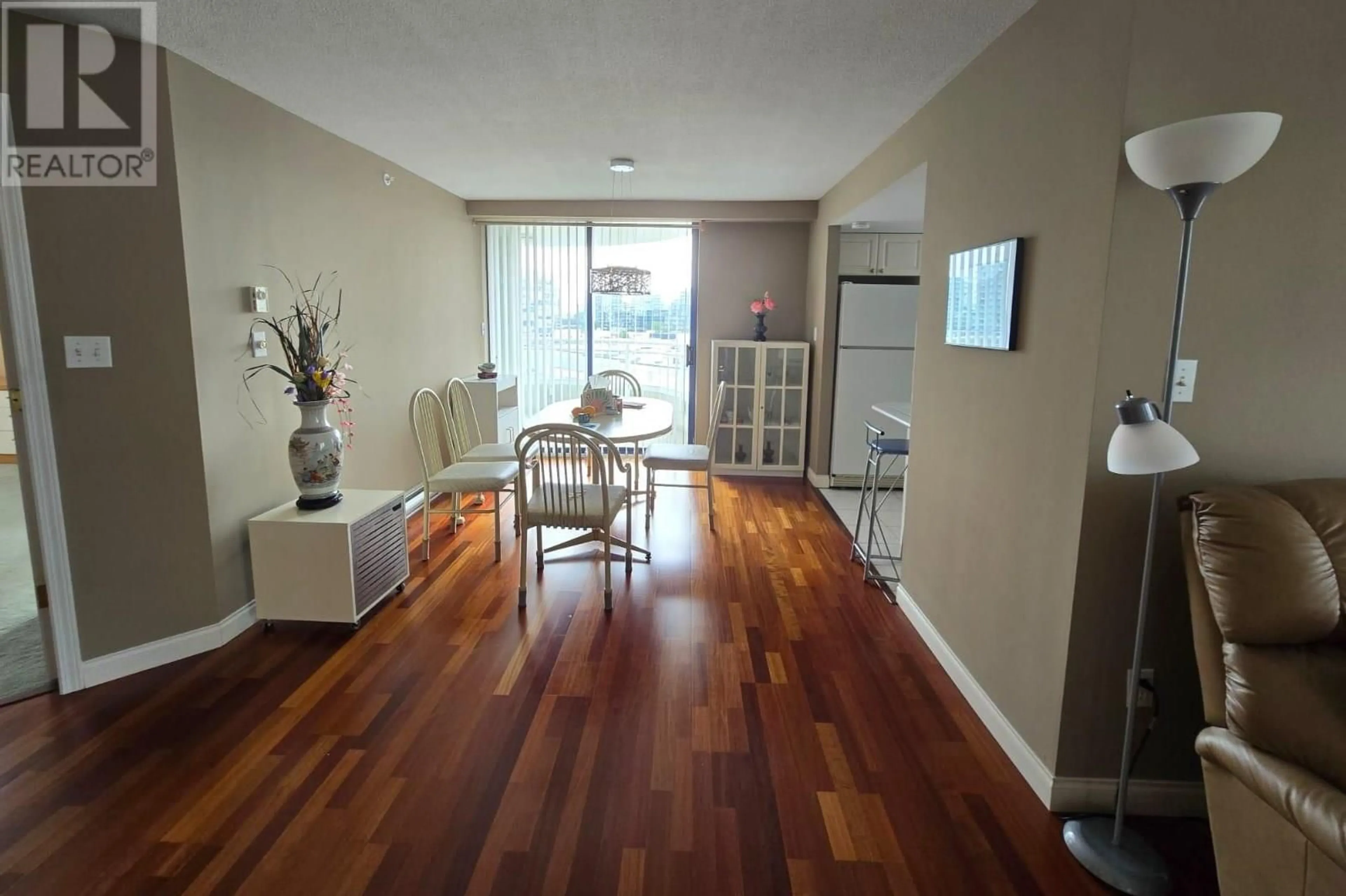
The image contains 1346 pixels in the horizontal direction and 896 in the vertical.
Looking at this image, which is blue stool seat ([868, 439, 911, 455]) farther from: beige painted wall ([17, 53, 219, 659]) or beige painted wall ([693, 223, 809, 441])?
beige painted wall ([17, 53, 219, 659])

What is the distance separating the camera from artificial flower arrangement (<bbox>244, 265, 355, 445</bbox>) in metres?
2.91

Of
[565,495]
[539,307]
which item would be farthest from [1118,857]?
[539,307]

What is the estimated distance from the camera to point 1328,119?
1.65 m

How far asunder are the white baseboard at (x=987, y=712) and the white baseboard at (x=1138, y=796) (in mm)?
42

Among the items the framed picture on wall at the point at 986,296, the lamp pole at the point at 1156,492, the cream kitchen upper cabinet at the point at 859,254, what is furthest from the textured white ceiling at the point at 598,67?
the cream kitchen upper cabinet at the point at 859,254

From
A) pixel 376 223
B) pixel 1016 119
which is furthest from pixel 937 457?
pixel 376 223

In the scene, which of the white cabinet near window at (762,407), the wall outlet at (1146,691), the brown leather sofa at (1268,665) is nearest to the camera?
the brown leather sofa at (1268,665)

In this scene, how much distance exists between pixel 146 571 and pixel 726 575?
2582mm

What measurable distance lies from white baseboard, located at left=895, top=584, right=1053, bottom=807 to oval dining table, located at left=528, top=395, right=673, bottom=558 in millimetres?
1521

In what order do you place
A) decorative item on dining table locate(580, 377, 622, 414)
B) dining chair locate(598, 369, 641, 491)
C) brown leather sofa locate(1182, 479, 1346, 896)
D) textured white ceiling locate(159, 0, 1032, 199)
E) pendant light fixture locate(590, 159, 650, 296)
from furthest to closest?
dining chair locate(598, 369, 641, 491) < pendant light fixture locate(590, 159, 650, 296) < decorative item on dining table locate(580, 377, 622, 414) < textured white ceiling locate(159, 0, 1032, 199) < brown leather sofa locate(1182, 479, 1346, 896)

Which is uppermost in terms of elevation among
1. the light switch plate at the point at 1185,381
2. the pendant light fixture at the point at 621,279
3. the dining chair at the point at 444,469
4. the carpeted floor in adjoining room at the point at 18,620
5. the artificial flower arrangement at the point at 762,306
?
the pendant light fixture at the point at 621,279

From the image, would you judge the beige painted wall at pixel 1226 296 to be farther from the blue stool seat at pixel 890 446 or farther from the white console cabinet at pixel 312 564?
the white console cabinet at pixel 312 564

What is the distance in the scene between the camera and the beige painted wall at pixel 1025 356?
70.3 inches

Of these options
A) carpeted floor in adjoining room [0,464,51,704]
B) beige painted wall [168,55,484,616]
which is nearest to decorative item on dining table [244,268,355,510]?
beige painted wall [168,55,484,616]
